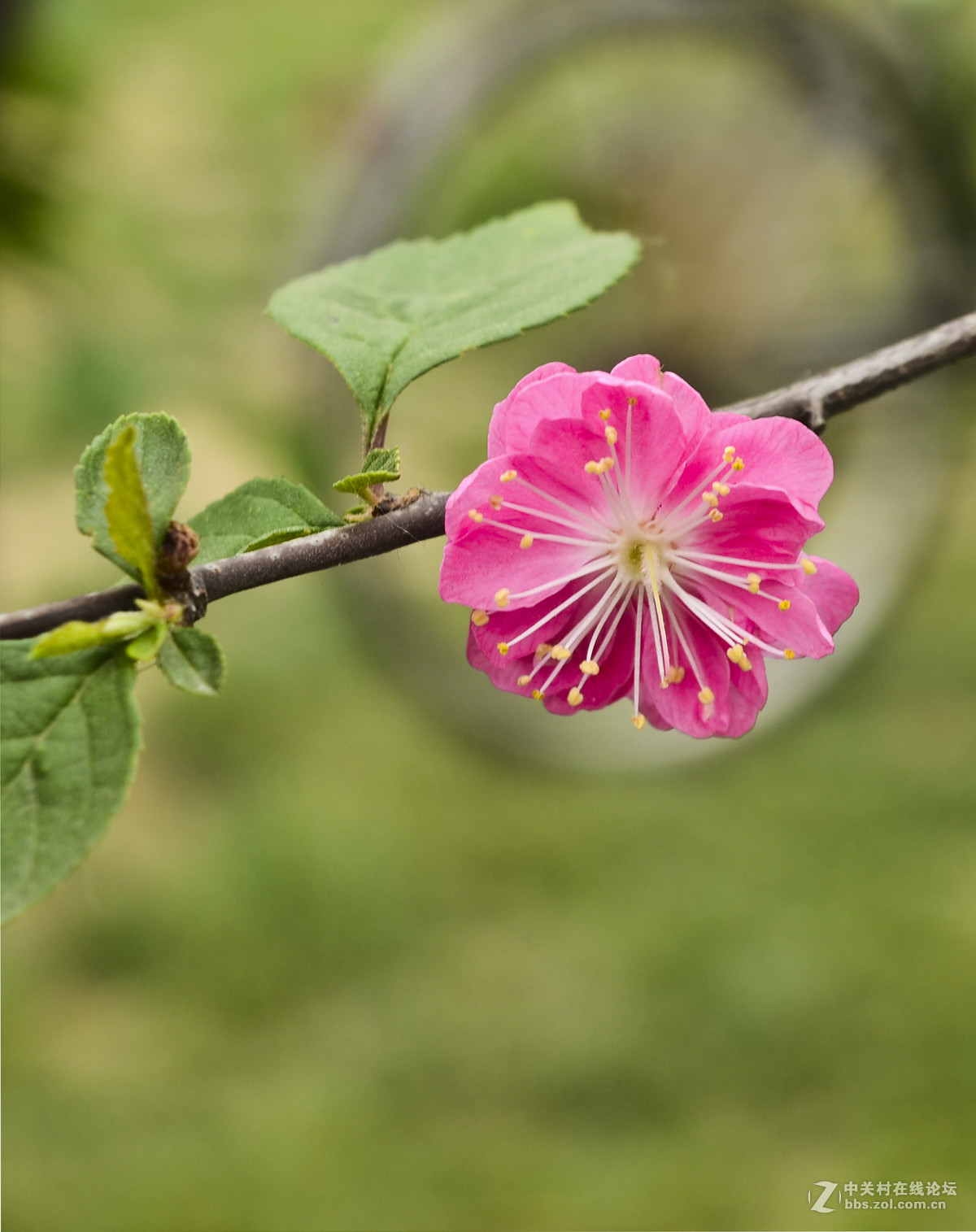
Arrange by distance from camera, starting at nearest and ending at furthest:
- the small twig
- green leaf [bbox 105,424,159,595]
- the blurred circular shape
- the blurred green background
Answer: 1. green leaf [bbox 105,424,159,595]
2. the small twig
3. the blurred green background
4. the blurred circular shape

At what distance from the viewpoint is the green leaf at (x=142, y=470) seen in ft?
1.52

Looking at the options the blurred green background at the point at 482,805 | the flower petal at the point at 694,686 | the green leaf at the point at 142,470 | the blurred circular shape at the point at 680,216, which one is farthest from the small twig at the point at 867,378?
the blurred circular shape at the point at 680,216

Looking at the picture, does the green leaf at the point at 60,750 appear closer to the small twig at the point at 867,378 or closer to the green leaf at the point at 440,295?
the green leaf at the point at 440,295

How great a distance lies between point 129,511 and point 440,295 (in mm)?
277

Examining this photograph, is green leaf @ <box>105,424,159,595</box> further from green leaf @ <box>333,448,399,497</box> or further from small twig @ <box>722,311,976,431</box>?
small twig @ <box>722,311,976,431</box>

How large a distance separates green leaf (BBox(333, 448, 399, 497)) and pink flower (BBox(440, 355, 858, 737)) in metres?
0.03

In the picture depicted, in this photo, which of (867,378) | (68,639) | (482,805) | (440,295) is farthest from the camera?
(482,805)

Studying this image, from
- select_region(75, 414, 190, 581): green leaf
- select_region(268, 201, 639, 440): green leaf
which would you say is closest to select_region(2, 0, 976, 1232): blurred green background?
select_region(268, 201, 639, 440): green leaf

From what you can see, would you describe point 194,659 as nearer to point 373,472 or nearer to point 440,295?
point 373,472

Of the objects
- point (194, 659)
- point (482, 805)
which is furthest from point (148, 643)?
point (482, 805)

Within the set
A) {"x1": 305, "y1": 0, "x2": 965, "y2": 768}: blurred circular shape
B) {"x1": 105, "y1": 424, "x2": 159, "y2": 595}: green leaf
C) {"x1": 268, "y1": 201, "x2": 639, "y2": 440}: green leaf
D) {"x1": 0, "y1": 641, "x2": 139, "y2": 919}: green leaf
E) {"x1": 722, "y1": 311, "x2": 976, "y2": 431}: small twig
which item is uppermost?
{"x1": 305, "y1": 0, "x2": 965, "y2": 768}: blurred circular shape

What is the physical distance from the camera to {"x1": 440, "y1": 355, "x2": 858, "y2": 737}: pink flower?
1.60ft

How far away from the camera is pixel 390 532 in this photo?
477 millimetres

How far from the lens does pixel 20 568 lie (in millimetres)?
1924
